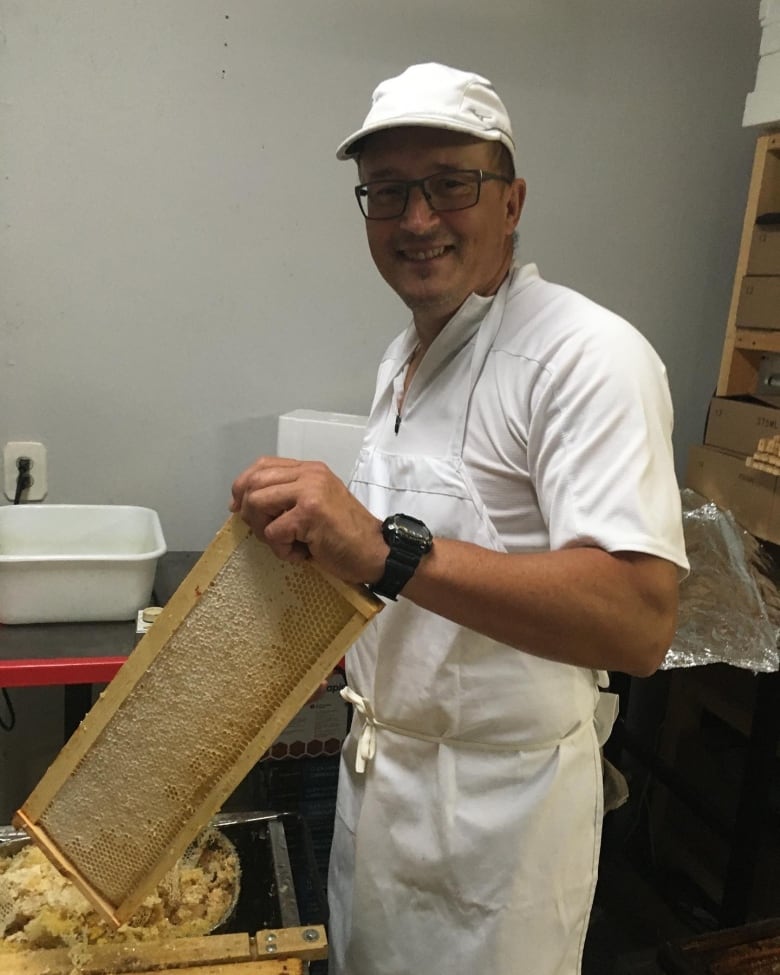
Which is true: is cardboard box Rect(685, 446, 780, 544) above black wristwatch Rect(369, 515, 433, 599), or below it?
below

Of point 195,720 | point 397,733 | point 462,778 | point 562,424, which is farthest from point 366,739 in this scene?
point 562,424

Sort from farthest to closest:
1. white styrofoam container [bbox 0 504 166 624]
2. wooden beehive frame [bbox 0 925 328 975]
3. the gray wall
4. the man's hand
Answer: the gray wall, white styrofoam container [bbox 0 504 166 624], wooden beehive frame [bbox 0 925 328 975], the man's hand

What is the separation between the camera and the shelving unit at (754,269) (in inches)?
77.0

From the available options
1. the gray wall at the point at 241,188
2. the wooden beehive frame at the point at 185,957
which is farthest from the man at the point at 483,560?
the gray wall at the point at 241,188

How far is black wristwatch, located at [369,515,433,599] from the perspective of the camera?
803mm

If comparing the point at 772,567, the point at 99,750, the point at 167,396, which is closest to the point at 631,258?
the point at 772,567

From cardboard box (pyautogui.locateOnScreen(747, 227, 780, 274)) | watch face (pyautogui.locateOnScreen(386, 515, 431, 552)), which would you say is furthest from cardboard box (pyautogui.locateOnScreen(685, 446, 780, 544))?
watch face (pyautogui.locateOnScreen(386, 515, 431, 552))

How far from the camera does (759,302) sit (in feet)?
6.47

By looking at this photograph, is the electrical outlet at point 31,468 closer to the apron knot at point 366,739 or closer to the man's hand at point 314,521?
the apron knot at point 366,739

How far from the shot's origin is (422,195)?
102 cm

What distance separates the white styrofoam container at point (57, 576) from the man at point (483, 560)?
0.57 meters

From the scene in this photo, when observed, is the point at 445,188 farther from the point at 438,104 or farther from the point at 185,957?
the point at 185,957

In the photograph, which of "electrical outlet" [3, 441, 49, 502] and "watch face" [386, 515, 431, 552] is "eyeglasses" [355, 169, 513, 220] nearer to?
"watch face" [386, 515, 431, 552]

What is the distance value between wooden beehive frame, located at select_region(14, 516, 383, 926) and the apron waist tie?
25 centimetres
